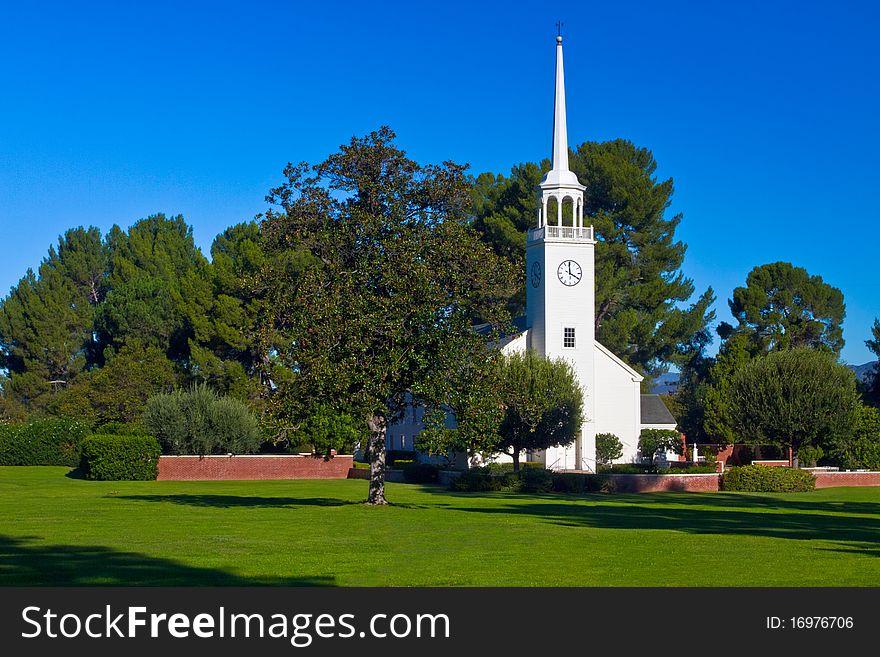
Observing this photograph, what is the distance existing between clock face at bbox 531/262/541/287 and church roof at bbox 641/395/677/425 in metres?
14.4

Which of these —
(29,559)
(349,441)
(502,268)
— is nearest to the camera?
(29,559)

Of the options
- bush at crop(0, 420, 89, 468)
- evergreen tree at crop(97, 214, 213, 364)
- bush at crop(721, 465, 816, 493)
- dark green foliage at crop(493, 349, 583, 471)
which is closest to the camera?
bush at crop(721, 465, 816, 493)

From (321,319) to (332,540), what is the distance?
10.3 metres

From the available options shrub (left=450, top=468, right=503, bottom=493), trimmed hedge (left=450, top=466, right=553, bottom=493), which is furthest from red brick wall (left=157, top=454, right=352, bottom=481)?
shrub (left=450, top=468, right=503, bottom=493)

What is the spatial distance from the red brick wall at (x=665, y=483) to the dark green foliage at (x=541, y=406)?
803 centimetres

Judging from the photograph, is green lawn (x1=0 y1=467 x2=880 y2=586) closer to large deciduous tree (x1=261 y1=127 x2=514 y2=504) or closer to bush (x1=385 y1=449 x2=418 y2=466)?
large deciduous tree (x1=261 y1=127 x2=514 y2=504)

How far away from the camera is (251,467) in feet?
194

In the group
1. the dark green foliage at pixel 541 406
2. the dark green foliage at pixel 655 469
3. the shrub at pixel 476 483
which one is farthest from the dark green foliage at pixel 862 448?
the shrub at pixel 476 483

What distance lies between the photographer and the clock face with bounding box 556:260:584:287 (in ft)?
218

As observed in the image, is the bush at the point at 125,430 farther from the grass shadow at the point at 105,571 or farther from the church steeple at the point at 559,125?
the grass shadow at the point at 105,571

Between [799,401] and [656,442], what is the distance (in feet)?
34.3

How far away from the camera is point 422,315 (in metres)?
32.8
